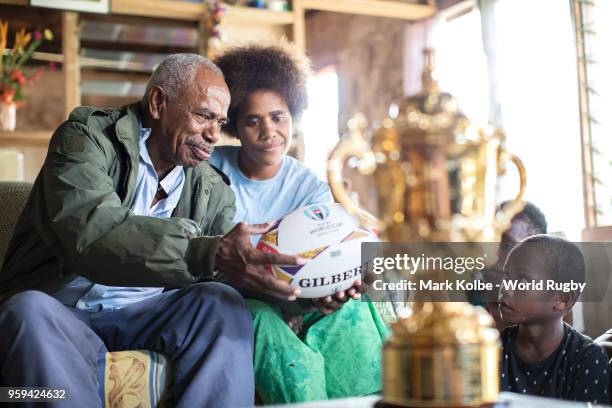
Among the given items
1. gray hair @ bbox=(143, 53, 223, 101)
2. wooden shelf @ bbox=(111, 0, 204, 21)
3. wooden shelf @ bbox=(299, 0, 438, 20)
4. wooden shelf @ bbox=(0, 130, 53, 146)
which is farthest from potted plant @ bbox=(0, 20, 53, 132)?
gray hair @ bbox=(143, 53, 223, 101)

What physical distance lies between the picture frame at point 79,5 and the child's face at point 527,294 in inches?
117

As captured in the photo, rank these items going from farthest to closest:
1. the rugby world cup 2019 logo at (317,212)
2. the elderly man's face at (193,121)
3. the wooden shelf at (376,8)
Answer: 1. the wooden shelf at (376,8)
2. the elderly man's face at (193,121)
3. the rugby world cup 2019 logo at (317,212)

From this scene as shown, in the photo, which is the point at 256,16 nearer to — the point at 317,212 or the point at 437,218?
the point at 317,212

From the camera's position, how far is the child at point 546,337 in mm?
1561

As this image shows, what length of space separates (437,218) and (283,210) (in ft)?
4.70

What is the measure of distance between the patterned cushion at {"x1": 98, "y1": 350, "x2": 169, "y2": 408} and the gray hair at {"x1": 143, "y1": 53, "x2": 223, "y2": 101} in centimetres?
69

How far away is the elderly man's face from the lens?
1.83 m

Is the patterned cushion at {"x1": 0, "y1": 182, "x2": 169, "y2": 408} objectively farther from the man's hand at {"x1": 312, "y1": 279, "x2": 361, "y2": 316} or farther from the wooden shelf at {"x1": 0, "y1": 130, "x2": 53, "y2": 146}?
the wooden shelf at {"x1": 0, "y1": 130, "x2": 53, "y2": 146}

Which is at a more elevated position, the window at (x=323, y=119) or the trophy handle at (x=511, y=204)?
the window at (x=323, y=119)

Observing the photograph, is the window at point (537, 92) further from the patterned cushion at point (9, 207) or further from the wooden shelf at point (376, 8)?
the patterned cushion at point (9, 207)

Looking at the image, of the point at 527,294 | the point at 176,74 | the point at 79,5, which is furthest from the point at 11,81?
the point at 527,294

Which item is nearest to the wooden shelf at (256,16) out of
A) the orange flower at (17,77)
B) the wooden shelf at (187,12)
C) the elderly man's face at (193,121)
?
the wooden shelf at (187,12)

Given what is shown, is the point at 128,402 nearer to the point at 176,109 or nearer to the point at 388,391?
the point at 176,109

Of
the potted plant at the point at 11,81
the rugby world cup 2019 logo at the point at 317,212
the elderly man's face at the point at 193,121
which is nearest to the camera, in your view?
the rugby world cup 2019 logo at the point at 317,212
